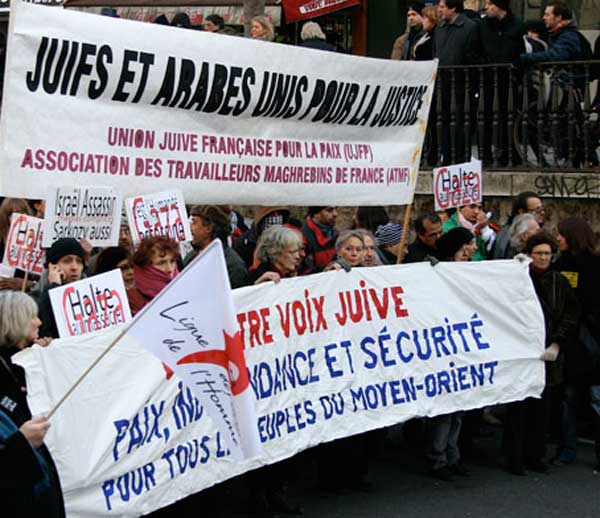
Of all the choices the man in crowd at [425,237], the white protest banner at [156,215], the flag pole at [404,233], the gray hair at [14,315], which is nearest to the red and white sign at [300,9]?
the man in crowd at [425,237]

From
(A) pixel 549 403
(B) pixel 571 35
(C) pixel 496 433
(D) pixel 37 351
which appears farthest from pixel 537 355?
(B) pixel 571 35

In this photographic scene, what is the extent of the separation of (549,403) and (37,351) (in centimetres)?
437

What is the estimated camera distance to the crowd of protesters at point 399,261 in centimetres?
777

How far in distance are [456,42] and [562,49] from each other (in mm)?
1009

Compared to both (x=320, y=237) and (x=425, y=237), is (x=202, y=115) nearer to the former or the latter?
(x=320, y=237)

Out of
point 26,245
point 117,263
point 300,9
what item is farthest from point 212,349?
point 300,9

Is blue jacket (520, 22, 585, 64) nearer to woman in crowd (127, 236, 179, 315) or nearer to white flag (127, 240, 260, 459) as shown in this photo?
woman in crowd (127, 236, 179, 315)

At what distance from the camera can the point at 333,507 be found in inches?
326

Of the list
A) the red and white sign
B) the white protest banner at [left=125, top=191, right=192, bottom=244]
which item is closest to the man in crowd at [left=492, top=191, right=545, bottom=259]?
the white protest banner at [left=125, top=191, right=192, bottom=244]

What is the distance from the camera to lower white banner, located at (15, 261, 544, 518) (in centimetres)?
648

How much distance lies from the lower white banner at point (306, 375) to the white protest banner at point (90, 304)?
0.37 meters

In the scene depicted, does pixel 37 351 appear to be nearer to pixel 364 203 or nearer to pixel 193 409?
pixel 193 409

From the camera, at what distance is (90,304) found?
7.08 metres

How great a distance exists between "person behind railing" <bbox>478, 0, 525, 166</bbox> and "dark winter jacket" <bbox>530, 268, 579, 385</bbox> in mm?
4386
